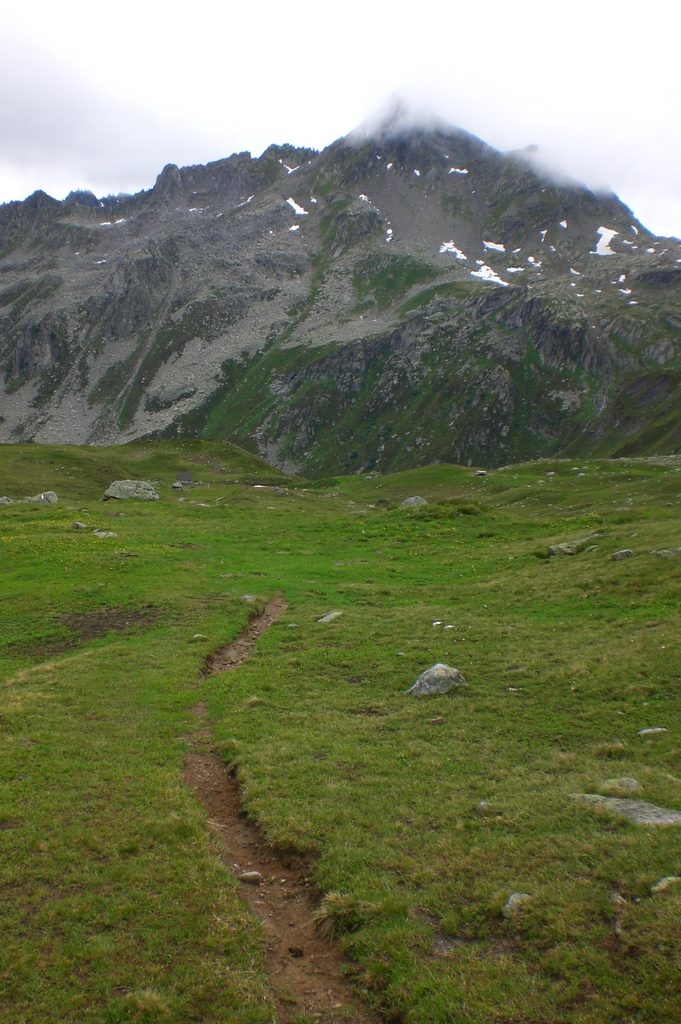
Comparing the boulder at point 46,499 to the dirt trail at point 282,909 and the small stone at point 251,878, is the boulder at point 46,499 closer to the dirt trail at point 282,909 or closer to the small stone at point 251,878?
the dirt trail at point 282,909

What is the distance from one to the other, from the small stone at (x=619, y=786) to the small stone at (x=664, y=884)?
121 inches

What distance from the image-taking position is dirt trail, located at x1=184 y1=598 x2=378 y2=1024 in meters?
8.84

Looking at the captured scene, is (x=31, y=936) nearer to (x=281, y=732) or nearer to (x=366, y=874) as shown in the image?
(x=366, y=874)

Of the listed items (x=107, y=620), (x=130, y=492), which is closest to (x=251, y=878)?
(x=107, y=620)

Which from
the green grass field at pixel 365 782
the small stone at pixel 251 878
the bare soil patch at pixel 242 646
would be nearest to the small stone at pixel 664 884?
the green grass field at pixel 365 782

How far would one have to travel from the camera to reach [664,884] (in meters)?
9.06

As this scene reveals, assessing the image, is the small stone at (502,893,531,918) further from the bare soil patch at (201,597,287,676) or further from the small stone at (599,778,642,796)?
the bare soil patch at (201,597,287,676)

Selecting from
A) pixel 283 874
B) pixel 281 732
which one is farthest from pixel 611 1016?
pixel 281 732

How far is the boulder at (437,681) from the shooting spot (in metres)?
18.9

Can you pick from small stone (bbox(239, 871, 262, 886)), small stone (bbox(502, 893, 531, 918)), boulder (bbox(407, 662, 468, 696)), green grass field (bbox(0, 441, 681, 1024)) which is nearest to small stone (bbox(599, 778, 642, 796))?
green grass field (bbox(0, 441, 681, 1024))

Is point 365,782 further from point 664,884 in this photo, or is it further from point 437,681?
point 664,884

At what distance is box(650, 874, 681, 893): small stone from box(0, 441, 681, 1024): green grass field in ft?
0.55

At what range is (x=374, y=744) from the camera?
1591 cm

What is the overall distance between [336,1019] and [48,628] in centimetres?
2220
